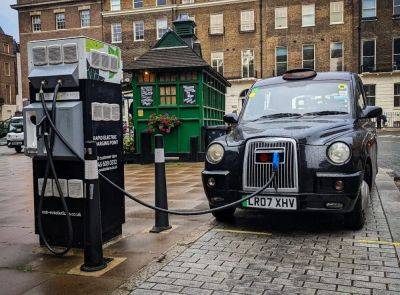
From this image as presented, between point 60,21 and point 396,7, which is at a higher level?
point 60,21

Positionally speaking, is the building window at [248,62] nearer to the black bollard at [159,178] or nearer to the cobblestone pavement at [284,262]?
the cobblestone pavement at [284,262]

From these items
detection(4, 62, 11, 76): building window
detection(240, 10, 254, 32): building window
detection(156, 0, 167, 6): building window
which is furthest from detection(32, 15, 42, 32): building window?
detection(240, 10, 254, 32): building window

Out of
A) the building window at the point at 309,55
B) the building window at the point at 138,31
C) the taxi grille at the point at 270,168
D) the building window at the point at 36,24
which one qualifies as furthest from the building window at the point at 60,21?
the taxi grille at the point at 270,168

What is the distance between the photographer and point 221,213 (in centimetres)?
546

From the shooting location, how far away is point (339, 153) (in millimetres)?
4645

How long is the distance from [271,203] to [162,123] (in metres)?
9.00

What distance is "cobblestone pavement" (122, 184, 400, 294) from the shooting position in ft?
10.9

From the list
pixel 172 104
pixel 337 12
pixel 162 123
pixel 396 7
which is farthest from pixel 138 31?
pixel 162 123

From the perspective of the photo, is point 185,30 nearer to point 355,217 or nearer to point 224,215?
point 224,215

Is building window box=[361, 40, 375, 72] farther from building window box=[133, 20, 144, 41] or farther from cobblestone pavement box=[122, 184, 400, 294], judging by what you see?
cobblestone pavement box=[122, 184, 400, 294]

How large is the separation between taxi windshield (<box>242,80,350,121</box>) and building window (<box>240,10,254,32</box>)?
110 ft

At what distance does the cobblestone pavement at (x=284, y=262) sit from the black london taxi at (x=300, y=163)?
337 millimetres

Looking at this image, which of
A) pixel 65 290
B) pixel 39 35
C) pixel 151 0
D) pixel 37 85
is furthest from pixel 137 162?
pixel 39 35

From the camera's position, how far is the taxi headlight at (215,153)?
5.11 meters
